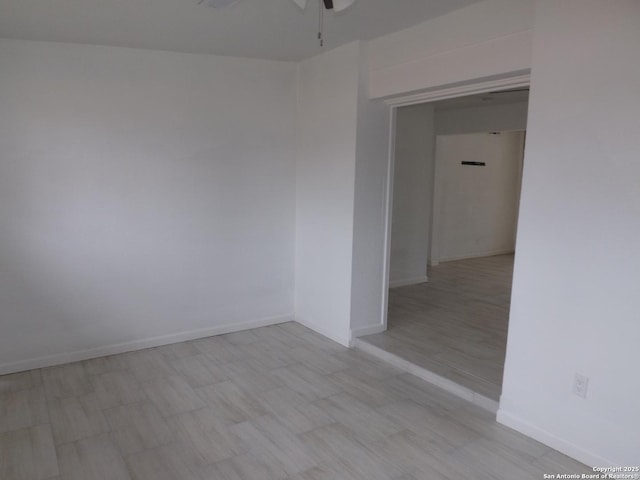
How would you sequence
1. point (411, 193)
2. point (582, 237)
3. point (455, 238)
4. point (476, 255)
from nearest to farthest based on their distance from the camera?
point (582, 237)
point (411, 193)
point (455, 238)
point (476, 255)

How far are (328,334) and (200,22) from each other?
9.01ft

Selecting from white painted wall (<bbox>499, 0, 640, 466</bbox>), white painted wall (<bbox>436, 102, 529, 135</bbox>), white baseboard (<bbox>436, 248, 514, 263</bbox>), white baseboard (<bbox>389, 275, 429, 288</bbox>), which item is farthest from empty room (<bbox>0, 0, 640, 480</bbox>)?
white baseboard (<bbox>436, 248, 514, 263</bbox>)

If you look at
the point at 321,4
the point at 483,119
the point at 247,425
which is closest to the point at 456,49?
the point at 321,4

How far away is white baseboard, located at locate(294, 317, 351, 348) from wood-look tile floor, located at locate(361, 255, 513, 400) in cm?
17

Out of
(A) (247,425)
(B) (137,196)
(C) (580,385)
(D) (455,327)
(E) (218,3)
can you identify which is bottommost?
(A) (247,425)

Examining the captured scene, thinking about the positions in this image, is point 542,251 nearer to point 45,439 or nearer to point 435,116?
point 45,439

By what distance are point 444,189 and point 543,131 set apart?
523 cm

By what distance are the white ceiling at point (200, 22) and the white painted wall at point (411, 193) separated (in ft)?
7.61

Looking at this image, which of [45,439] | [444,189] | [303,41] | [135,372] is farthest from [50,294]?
[444,189]

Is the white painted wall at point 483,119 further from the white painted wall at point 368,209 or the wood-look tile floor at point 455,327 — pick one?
the white painted wall at point 368,209

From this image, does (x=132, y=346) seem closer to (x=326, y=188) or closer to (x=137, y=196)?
(x=137, y=196)

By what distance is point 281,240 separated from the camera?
4.55 meters

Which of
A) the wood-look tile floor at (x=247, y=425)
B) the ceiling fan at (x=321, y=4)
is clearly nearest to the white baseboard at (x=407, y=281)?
the wood-look tile floor at (x=247, y=425)

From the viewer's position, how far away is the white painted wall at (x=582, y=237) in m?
2.16
